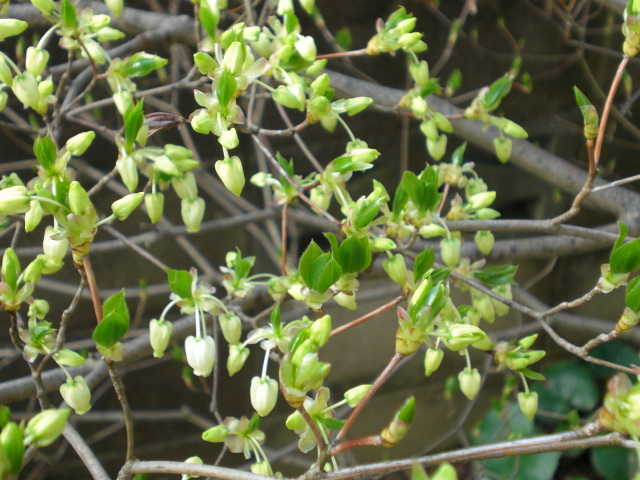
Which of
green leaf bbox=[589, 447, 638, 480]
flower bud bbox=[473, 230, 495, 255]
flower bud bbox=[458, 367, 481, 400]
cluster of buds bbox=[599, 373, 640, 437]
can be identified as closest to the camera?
cluster of buds bbox=[599, 373, 640, 437]

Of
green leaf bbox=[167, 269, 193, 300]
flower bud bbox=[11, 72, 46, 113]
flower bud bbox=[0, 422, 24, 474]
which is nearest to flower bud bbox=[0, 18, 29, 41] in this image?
flower bud bbox=[11, 72, 46, 113]

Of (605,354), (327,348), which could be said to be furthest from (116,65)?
(605,354)

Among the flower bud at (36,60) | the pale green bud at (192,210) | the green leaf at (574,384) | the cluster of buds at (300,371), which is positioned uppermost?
the flower bud at (36,60)

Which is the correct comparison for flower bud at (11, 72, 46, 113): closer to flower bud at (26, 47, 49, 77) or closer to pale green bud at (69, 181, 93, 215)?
flower bud at (26, 47, 49, 77)

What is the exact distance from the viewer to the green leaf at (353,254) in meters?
0.39

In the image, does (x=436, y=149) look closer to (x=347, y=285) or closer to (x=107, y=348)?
(x=347, y=285)

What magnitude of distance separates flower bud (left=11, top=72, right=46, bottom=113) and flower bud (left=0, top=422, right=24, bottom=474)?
1.12ft

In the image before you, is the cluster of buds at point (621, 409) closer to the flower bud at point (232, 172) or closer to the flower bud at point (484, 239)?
the flower bud at point (232, 172)

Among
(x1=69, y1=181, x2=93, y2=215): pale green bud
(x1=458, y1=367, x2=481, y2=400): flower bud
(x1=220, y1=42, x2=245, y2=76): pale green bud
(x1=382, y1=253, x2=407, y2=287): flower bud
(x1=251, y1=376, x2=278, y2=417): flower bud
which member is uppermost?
(x1=220, y1=42, x2=245, y2=76): pale green bud

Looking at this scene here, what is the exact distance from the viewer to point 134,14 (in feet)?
3.04

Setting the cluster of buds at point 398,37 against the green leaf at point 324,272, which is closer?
the green leaf at point 324,272

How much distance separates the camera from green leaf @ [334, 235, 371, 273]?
0.39 meters

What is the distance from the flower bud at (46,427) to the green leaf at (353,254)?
20cm

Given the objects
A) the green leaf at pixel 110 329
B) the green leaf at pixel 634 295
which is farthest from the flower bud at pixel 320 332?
the green leaf at pixel 634 295
